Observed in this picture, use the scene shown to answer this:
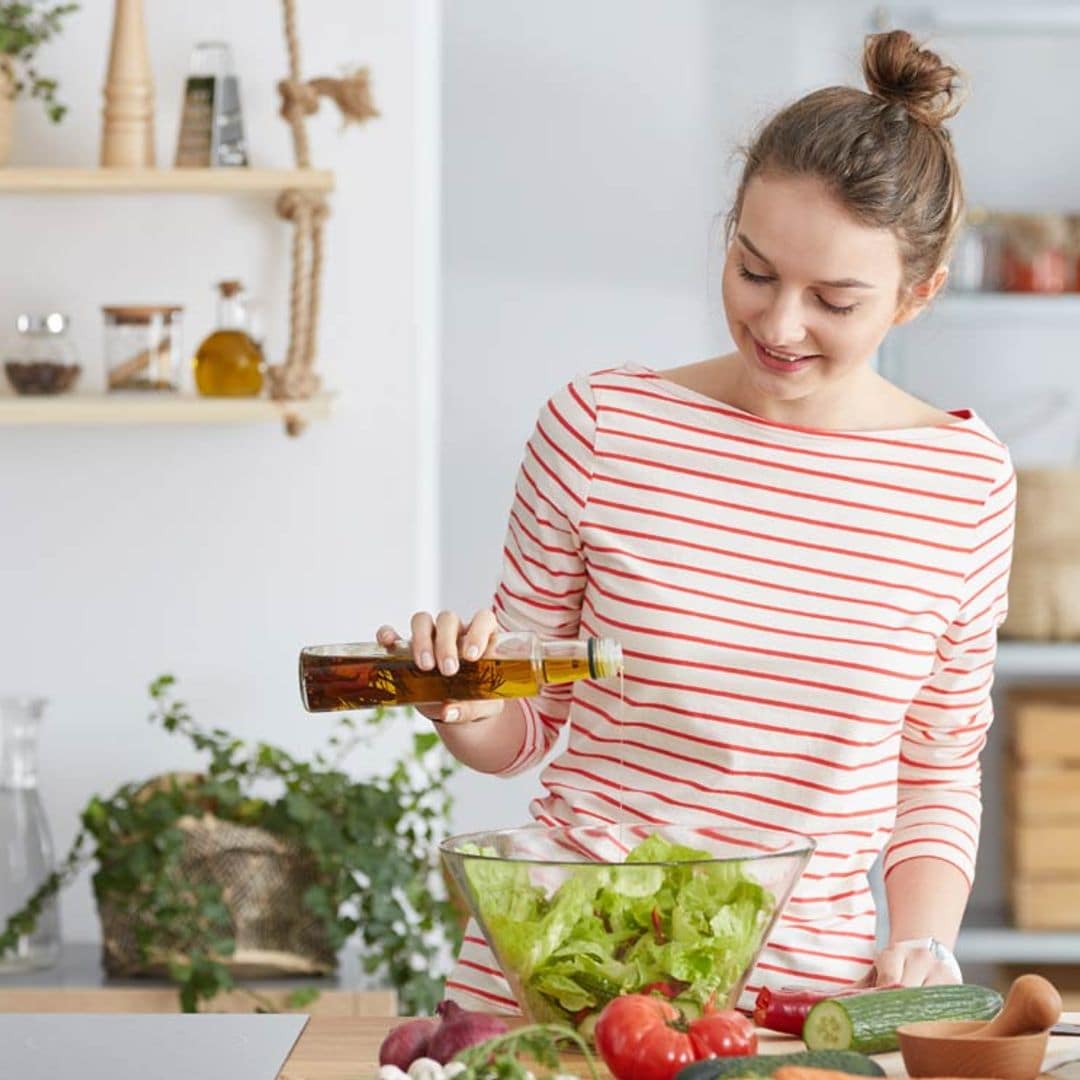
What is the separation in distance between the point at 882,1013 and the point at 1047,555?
2474mm

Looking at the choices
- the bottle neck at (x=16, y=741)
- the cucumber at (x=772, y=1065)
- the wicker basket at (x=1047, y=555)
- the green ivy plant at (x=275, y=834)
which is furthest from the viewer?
the wicker basket at (x=1047, y=555)

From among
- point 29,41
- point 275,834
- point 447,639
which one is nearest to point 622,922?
point 447,639

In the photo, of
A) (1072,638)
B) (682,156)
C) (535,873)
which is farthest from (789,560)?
(682,156)

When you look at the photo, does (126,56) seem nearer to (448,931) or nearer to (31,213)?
(31,213)

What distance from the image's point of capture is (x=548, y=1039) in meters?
1.14

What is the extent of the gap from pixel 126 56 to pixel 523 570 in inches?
56.5

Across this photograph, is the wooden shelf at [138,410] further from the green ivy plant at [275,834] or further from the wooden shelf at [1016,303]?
the wooden shelf at [1016,303]

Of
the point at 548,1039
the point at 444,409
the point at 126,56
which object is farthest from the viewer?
the point at 444,409

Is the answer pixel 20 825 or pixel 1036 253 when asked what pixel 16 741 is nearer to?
pixel 20 825

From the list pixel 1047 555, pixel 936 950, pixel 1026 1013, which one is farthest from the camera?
pixel 1047 555

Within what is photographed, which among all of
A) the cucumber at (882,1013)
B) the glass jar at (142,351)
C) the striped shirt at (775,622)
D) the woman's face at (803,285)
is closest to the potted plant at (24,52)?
the glass jar at (142,351)

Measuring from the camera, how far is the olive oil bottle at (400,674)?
1365mm

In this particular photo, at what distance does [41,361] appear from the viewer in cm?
276

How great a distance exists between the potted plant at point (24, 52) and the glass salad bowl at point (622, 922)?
1836 mm
